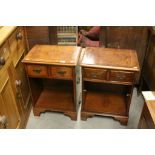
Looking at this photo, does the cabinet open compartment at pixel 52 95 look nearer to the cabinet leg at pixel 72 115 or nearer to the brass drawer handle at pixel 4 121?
the cabinet leg at pixel 72 115

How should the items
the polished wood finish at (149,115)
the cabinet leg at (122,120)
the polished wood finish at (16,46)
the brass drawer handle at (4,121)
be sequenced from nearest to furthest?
the polished wood finish at (149,115) → the brass drawer handle at (4,121) → the polished wood finish at (16,46) → the cabinet leg at (122,120)

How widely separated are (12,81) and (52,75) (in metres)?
0.32

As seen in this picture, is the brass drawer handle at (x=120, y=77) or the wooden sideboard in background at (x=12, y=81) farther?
the brass drawer handle at (x=120, y=77)

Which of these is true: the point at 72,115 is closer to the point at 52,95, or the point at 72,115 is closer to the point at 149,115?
the point at 52,95

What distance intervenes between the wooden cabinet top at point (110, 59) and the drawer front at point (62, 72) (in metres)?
→ 0.13

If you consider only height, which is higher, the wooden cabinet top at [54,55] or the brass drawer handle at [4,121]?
the wooden cabinet top at [54,55]

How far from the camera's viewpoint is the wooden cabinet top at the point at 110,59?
1.40 metres

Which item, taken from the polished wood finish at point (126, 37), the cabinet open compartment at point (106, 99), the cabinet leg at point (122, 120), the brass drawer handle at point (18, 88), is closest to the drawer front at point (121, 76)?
the cabinet open compartment at point (106, 99)

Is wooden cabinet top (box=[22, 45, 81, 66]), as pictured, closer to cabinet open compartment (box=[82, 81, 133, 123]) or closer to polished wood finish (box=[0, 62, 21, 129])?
polished wood finish (box=[0, 62, 21, 129])

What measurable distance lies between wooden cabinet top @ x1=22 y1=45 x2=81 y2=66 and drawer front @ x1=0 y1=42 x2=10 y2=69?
20 centimetres

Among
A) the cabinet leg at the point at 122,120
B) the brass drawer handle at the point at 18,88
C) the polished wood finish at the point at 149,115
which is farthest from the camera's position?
the cabinet leg at the point at 122,120

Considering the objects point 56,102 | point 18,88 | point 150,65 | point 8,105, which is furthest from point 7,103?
point 150,65

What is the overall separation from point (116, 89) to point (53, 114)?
2.38 feet
